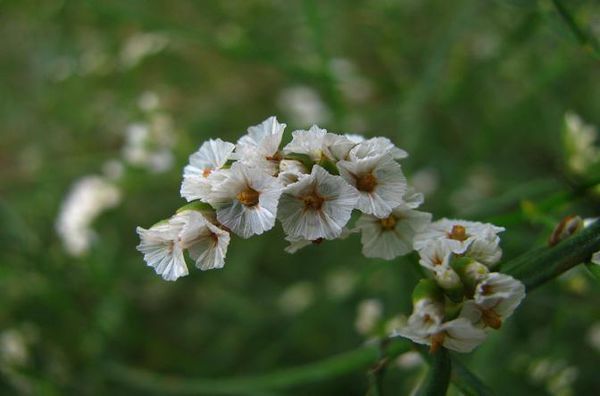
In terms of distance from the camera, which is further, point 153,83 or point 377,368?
point 153,83

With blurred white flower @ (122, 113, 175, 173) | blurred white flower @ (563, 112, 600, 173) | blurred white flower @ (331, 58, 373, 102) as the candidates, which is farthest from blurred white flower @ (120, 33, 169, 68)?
blurred white flower @ (563, 112, 600, 173)

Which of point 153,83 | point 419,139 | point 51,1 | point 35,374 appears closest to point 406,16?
point 419,139

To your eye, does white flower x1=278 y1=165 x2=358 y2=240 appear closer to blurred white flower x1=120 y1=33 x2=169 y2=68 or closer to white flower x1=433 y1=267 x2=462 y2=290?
white flower x1=433 y1=267 x2=462 y2=290

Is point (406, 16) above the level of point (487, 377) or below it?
above

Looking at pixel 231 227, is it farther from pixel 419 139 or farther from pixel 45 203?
pixel 45 203

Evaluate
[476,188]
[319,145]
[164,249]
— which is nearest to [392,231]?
[319,145]

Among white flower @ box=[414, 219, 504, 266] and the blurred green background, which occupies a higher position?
the blurred green background

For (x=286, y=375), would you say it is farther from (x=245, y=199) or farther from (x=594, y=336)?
(x=594, y=336)
